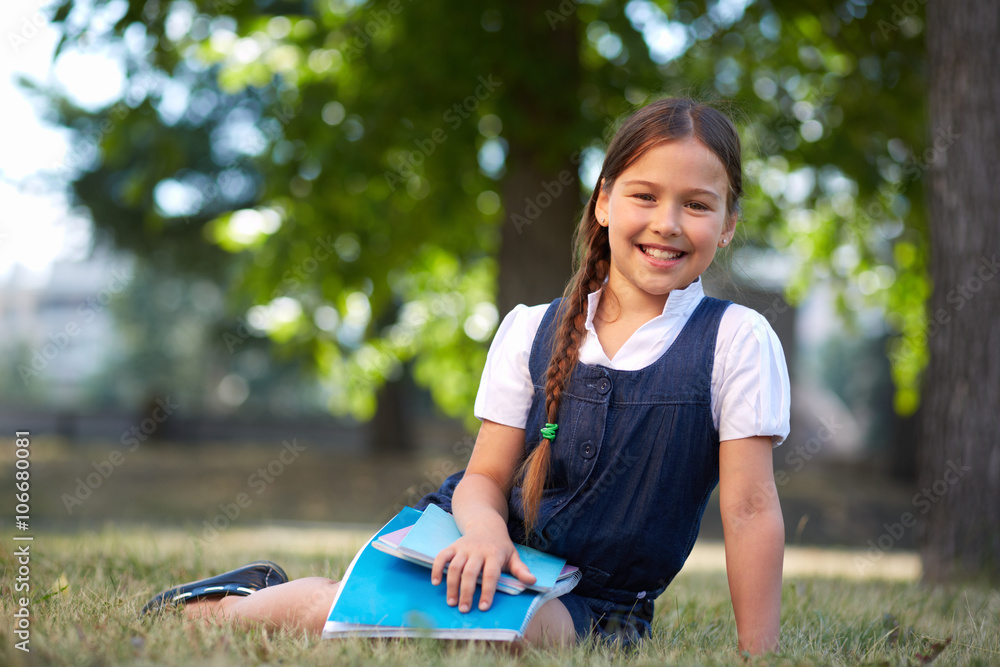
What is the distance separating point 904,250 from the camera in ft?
28.6

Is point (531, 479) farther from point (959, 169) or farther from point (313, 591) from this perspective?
point (959, 169)

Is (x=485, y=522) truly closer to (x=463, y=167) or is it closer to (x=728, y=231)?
(x=728, y=231)

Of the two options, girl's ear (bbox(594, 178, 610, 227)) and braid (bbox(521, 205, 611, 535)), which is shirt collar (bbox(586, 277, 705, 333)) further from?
girl's ear (bbox(594, 178, 610, 227))

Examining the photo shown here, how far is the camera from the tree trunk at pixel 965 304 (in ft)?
14.0

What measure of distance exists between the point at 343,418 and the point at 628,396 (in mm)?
27091

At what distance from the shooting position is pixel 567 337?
2283mm

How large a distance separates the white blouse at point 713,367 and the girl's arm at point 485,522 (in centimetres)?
7

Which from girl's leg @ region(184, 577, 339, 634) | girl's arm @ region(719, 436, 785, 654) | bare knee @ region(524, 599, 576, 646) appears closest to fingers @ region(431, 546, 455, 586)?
bare knee @ region(524, 599, 576, 646)

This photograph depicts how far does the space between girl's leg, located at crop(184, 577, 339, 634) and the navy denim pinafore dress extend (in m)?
0.55

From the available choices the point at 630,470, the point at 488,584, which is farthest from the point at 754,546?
the point at 488,584

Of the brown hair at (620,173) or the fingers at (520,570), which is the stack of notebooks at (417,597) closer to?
the fingers at (520,570)

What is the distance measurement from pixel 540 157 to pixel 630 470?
464cm

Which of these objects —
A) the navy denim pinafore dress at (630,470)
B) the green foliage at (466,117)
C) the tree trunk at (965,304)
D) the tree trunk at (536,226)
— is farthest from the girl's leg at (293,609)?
the tree trunk at (536,226)

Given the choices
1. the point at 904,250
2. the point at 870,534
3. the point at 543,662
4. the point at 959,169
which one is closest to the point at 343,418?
the point at 870,534
